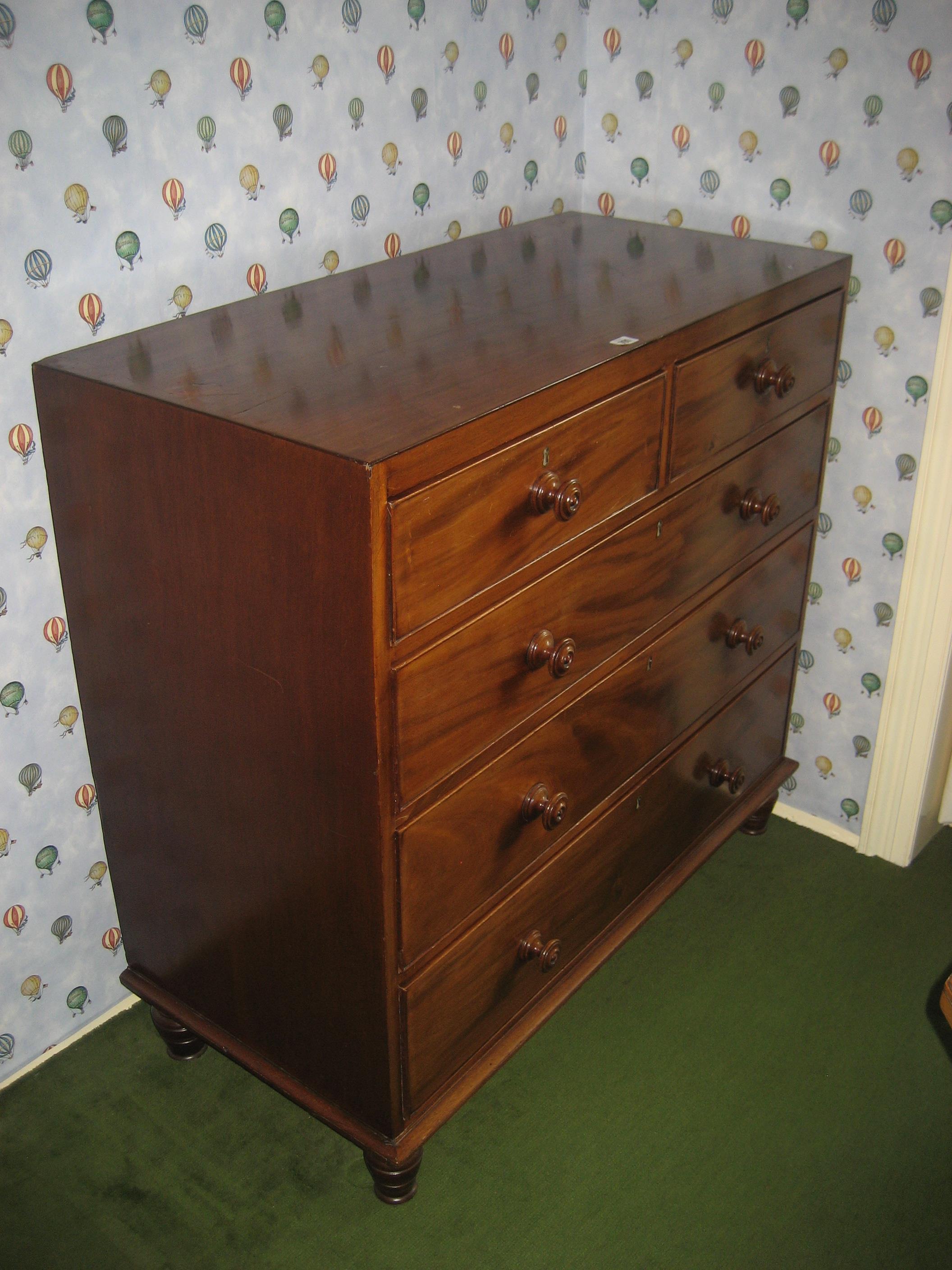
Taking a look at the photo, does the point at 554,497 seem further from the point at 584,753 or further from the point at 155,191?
the point at 155,191

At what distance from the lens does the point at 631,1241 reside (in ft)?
5.16

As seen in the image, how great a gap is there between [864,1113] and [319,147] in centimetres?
158

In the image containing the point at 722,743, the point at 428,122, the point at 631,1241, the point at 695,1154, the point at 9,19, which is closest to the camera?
the point at 9,19

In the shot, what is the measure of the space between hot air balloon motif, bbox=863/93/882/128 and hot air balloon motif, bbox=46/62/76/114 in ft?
3.73

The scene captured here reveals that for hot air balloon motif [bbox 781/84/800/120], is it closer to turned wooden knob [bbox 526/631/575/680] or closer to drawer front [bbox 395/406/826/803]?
drawer front [bbox 395/406/826/803]

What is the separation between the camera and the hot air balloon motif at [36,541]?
1481mm

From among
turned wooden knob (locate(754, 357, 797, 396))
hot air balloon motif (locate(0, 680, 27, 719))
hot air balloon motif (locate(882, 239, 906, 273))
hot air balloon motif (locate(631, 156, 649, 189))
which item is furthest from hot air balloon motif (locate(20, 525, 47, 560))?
hot air balloon motif (locate(882, 239, 906, 273))

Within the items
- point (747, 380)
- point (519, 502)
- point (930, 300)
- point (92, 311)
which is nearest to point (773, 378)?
point (747, 380)

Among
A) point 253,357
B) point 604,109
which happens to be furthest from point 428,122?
point 253,357

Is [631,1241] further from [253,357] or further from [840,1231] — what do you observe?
[253,357]

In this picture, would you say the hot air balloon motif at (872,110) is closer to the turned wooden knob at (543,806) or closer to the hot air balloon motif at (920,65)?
the hot air balloon motif at (920,65)

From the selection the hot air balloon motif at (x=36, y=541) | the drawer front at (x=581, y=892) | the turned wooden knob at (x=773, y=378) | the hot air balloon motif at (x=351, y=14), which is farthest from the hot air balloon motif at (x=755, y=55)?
the hot air balloon motif at (x=36, y=541)

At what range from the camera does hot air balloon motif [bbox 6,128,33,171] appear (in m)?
1.32

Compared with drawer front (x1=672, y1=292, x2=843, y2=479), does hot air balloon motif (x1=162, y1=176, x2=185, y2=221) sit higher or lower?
higher
